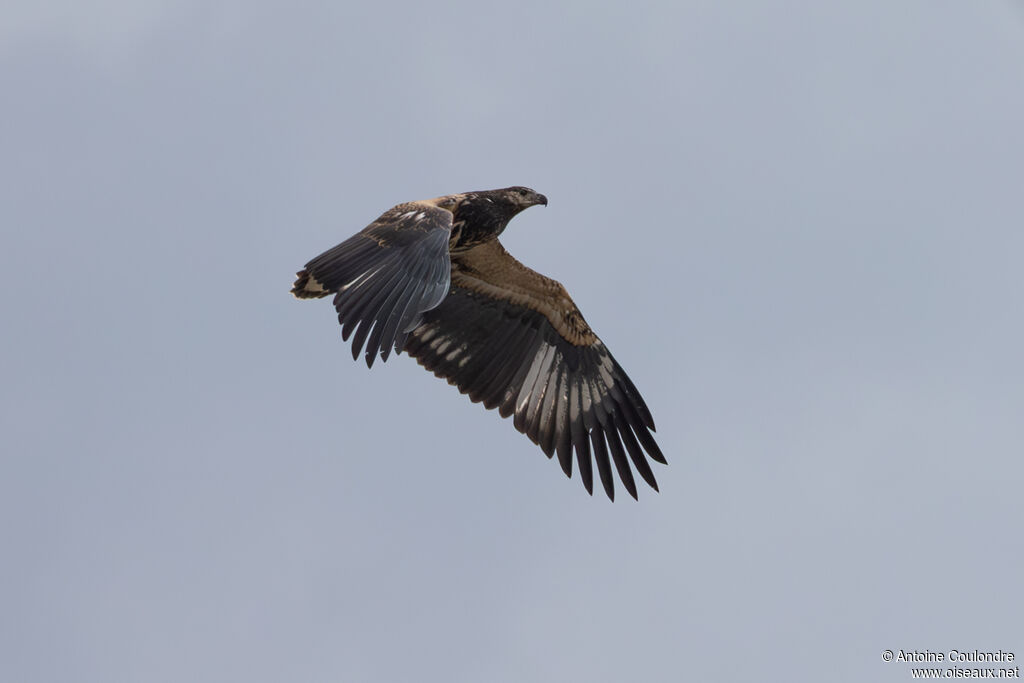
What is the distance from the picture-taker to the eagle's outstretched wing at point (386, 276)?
→ 11203 mm

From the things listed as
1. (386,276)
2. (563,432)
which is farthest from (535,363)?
(386,276)

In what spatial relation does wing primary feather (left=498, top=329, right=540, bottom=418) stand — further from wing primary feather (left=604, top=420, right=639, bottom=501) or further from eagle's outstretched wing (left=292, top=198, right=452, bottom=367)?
eagle's outstretched wing (left=292, top=198, right=452, bottom=367)

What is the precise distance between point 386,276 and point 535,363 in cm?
376

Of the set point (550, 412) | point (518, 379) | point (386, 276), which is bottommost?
point (386, 276)

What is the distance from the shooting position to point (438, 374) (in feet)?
48.4

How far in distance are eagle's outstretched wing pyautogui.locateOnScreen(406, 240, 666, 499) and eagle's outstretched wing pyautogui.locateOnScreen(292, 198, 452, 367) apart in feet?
6.84

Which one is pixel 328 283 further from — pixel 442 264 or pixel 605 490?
pixel 605 490

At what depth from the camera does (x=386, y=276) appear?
38.2 ft

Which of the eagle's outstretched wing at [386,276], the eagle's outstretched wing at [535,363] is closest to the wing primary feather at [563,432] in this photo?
the eagle's outstretched wing at [535,363]

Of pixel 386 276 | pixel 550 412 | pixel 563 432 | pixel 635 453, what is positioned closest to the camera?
Result: pixel 386 276

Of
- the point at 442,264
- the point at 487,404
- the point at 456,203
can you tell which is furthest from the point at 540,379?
the point at 442,264

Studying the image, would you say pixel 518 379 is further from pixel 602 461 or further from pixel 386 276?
pixel 386 276

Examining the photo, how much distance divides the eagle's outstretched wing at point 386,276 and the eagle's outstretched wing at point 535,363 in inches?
82.1

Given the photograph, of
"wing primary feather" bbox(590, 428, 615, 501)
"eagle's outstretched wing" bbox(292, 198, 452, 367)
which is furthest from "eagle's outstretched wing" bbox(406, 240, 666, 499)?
"eagle's outstretched wing" bbox(292, 198, 452, 367)
